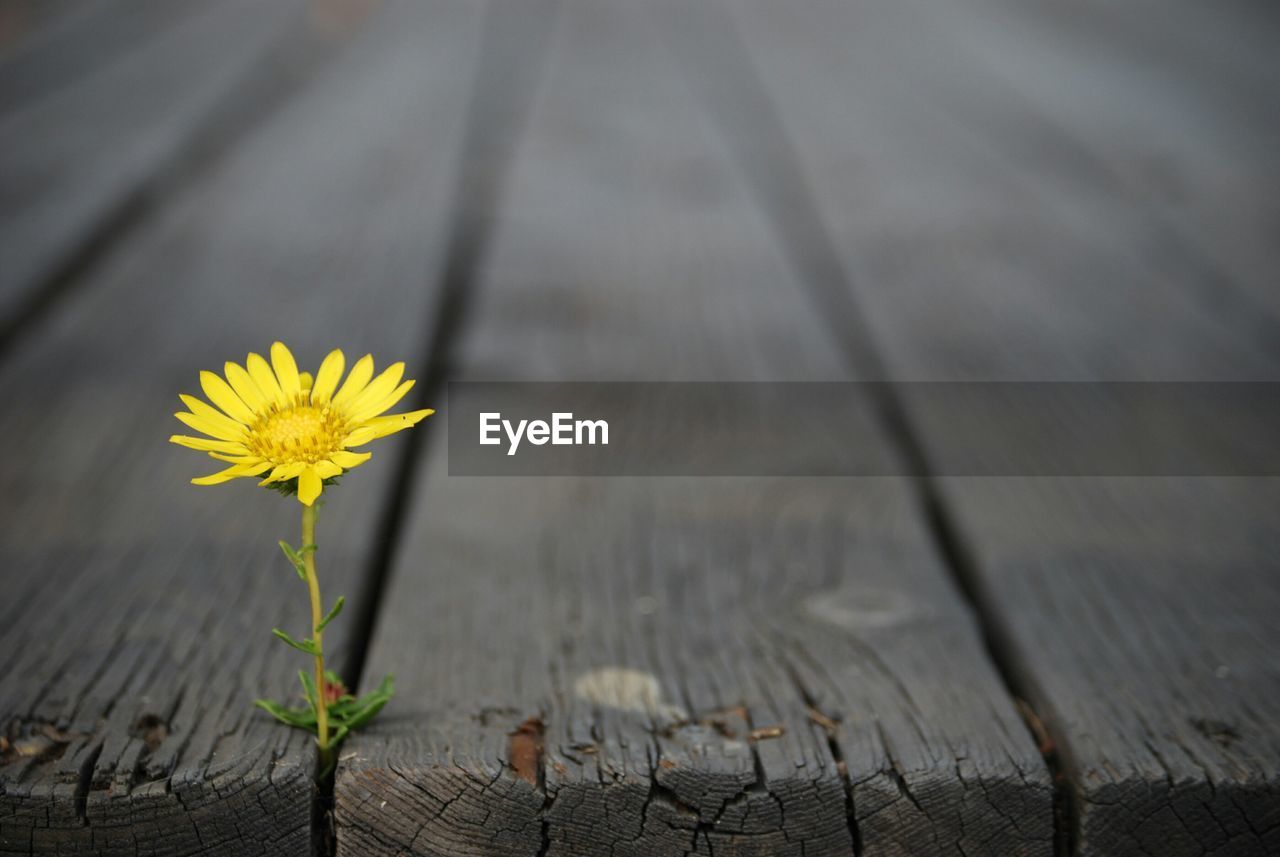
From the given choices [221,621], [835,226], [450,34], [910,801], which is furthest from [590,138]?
[910,801]

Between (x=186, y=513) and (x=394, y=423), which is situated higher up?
(x=186, y=513)

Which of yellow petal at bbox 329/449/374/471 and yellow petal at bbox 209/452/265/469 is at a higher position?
yellow petal at bbox 209/452/265/469

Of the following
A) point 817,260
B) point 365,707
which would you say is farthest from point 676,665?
point 817,260

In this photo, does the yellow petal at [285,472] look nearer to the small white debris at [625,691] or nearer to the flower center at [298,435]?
the flower center at [298,435]

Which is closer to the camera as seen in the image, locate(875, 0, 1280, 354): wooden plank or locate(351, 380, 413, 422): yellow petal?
locate(351, 380, 413, 422): yellow petal

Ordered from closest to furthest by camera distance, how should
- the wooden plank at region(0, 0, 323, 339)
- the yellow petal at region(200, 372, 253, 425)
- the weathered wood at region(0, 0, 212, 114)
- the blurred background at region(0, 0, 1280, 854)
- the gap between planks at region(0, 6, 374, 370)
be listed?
the yellow petal at region(200, 372, 253, 425) → the blurred background at region(0, 0, 1280, 854) → the gap between planks at region(0, 6, 374, 370) → the wooden plank at region(0, 0, 323, 339) → the weathered wood at region(0, 0, 212, 114)

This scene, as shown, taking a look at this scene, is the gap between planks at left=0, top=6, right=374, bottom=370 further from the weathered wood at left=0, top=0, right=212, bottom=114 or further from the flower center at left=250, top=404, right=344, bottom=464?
the flower center at left=250, top=404, right=344, bottom=464

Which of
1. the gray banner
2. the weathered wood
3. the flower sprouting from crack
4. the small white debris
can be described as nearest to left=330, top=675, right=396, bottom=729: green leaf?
the flower sprouting from crack

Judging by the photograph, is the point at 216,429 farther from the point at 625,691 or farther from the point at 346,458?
the point at 625,691
